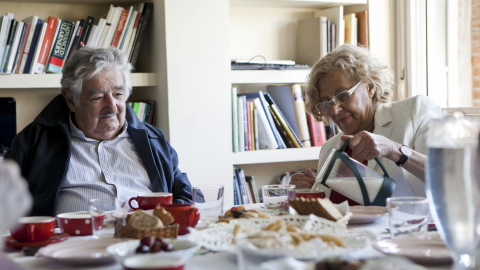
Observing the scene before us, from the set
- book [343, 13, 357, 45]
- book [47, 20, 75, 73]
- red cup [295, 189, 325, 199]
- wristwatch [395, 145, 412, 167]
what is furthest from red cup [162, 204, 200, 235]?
book [343, 13, 357, 45]

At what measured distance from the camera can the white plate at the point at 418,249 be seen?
42.2 inches

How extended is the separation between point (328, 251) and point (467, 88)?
8.68 ft

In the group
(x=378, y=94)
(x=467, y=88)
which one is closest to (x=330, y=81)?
(x=378, y=94)

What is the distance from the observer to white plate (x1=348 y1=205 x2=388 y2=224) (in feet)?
4.77

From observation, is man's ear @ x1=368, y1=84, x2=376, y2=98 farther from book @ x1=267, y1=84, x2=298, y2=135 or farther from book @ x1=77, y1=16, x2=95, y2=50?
book @ x1=77, y1=16, x2=95, y2=50

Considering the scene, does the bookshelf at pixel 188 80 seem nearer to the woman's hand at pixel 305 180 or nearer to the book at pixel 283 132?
the book at pixel 283 132

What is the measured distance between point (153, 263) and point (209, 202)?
1.65 feet

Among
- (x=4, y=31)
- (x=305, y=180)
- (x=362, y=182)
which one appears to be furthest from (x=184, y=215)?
(x=4, y=31)

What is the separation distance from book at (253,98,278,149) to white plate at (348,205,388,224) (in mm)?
→ 1527

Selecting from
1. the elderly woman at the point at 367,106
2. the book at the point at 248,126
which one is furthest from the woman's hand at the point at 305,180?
the book at the point at 248,126

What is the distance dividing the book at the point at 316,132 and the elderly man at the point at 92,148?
1030 millimetres

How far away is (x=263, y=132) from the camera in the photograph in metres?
3.11

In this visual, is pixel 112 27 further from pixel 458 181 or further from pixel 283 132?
pixel 458 181

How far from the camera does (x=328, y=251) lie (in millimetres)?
1071
